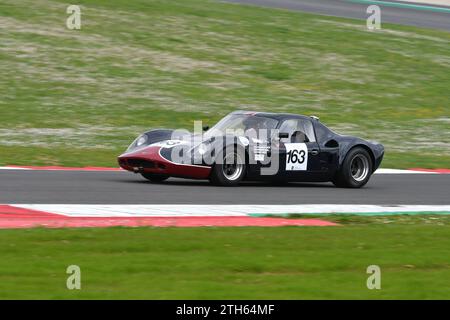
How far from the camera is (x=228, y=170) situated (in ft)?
51.4

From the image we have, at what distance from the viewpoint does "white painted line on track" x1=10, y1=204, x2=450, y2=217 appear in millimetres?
12641

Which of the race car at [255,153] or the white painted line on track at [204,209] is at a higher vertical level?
the race car at [255,153]

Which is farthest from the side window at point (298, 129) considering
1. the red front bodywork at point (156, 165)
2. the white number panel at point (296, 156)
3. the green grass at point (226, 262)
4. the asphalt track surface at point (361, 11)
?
the asphalt track surface at point (361, 11)

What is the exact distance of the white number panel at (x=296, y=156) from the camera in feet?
52.6

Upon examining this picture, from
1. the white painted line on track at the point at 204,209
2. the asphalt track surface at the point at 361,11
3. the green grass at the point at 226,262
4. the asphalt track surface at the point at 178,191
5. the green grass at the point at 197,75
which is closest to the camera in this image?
the green grass at the point at 226,262

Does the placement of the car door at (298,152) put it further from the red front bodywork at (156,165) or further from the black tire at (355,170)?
the red front bodywork at (156,165)

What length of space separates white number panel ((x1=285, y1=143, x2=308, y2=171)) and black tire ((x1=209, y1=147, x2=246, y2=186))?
80 centimetres

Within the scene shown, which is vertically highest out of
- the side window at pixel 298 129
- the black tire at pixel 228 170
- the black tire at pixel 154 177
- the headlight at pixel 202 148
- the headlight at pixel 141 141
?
the side window at pixel 298 129

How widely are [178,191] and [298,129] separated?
94.0 inches

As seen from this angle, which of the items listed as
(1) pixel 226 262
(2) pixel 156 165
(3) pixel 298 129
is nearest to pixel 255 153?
(3) pixel 298 129

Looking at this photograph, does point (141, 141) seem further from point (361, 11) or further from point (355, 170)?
point (361, 11)

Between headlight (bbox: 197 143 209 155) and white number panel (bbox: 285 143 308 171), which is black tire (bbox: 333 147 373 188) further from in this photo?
headlight (bbox: 197 143 209 155)

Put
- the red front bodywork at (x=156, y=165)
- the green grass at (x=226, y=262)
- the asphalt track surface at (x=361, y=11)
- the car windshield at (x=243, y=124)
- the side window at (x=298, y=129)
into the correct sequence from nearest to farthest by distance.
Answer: the green grass at (x=226, y=262), the red front bodywork at (x=156, y=165), the car windshield at (x=243, y=124), the side window at (x=298, y=129), the asphalt track surface at (x=361, y=11)

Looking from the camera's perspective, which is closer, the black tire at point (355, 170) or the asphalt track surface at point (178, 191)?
the asphalt track surface at point (178, 191)
